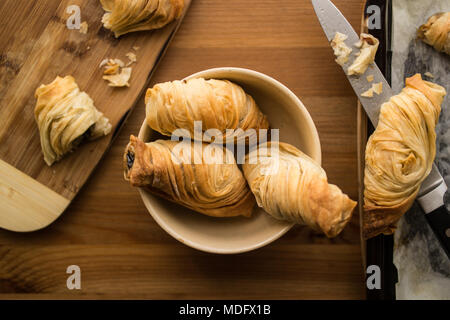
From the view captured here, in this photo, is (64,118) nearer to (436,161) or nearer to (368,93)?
(368,93)

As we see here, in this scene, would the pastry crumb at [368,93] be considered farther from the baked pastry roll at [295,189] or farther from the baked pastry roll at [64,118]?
the baked pastry roll at [64,118]

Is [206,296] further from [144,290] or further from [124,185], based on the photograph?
[124,185]

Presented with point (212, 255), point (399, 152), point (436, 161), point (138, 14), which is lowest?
point (212, 255)

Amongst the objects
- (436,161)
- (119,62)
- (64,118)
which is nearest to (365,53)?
(436,161)

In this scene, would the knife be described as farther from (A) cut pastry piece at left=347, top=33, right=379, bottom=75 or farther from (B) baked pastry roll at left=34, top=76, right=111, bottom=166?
(B) baked pastry roll at left=34, top=76, right=111, bottom=166

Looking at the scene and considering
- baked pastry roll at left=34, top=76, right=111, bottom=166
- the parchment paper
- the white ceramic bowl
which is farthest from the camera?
the parchment paper

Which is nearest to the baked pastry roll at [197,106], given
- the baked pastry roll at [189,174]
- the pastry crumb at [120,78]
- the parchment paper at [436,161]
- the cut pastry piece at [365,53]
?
the baked pastry roll at [189,174]

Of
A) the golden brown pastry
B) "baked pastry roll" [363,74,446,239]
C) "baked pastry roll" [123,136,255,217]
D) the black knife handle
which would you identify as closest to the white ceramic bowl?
"baked pastry roll" [123,136,255,217]
